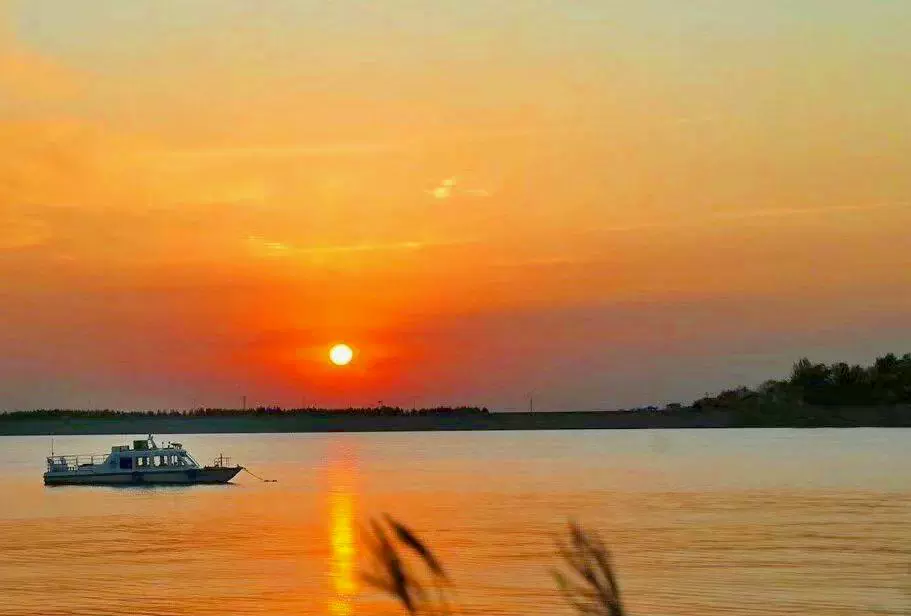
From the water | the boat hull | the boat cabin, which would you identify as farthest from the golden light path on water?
the boat cabin

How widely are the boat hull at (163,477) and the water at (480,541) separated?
1.17 metres

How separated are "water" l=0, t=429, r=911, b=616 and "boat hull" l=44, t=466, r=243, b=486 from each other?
1171 millimetres

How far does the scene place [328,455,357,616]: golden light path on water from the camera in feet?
131

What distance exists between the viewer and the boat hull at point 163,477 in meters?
97.9

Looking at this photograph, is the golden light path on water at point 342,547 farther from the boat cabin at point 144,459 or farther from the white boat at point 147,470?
the boat cabin at point 144,459

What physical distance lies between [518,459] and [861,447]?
4823cm

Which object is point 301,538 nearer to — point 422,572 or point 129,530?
point 129,530

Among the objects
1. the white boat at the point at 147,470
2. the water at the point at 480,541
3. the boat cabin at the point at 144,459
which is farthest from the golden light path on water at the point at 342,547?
the boat cabin at the point at 144,459

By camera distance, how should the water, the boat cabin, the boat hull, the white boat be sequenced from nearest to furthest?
the water
the boat hull
the white boat
the boat cabin

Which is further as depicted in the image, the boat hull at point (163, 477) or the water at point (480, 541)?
the boat hull at point (163, 477)

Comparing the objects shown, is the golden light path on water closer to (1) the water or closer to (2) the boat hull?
(1) the water

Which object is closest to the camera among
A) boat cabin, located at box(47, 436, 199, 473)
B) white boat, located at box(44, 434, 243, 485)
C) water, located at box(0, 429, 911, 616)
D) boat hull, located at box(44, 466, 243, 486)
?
water, located at box(0, 429, 911, 616)

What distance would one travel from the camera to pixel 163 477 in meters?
98.2

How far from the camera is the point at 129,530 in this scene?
6688cm
